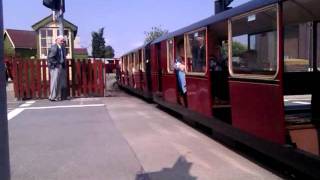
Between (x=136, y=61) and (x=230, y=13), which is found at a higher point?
(x=230, y=13)

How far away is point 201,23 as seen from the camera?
9.84 meters

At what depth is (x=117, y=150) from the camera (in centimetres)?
840

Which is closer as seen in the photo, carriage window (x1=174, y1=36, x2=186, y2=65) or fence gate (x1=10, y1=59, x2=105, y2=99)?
carriage window (x1=174, y1=36, x2=186, y2=65)

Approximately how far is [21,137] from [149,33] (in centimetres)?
5146

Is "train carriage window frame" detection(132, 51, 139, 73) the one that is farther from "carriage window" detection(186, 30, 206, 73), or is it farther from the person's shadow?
the person's shadow

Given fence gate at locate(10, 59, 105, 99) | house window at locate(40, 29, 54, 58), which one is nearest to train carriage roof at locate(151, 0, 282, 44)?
fence gate at locate(10, 59, 105, 99)

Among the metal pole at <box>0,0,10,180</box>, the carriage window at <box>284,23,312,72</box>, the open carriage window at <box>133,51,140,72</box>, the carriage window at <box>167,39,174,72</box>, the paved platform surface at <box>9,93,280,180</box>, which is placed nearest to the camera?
the metal pole at <box>0,0,10,180</box>

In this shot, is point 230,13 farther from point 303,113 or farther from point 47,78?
point 47,78

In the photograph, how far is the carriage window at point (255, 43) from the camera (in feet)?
21.3

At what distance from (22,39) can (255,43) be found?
79419 millimetres

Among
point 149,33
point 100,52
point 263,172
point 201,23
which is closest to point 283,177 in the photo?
point 263,172

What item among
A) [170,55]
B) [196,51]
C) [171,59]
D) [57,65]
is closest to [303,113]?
[196,51]

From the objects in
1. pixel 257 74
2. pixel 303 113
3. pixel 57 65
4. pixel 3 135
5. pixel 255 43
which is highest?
pixel 255 43

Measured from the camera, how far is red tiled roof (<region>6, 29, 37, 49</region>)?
7988 centimetres
